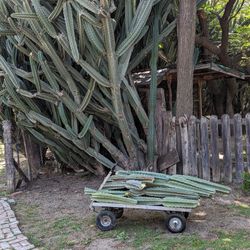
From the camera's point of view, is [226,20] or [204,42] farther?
[226,20]

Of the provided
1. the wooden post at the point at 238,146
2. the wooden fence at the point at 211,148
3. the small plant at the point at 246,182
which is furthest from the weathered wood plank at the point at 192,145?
the small plant at the point at 246,182

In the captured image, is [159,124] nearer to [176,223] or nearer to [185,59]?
[185,59]

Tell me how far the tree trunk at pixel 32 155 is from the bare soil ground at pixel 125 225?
1.79m

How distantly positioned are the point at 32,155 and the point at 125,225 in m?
4.47

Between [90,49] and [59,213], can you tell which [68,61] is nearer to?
[90,49]

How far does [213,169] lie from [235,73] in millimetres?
5326

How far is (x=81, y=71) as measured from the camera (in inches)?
275

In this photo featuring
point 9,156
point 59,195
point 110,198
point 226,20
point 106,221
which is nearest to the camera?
point 110,198

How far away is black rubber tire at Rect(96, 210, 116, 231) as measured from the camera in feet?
16.1

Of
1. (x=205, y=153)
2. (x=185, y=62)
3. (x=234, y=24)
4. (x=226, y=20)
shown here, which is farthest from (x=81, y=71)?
(x=234, y=24)

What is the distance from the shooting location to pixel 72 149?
299 inches

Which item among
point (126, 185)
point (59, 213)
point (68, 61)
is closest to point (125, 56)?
point (68, 61)

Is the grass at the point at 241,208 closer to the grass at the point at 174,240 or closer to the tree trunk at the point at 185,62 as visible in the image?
the grass at the point at 174,240

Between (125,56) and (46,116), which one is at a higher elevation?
(125,56)
